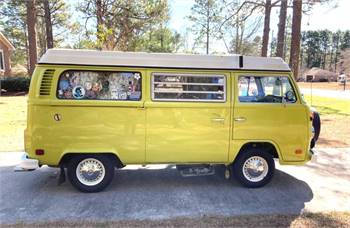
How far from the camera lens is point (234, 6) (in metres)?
15.4

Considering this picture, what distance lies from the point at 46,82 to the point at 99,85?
2.72ft

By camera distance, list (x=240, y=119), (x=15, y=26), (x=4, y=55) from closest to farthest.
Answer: (x=240, y=119), (x=4, y=55), (x=15, y=26)

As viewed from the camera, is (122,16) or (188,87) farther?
(122,16)

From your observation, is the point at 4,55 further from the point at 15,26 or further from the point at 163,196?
the point at 163,196

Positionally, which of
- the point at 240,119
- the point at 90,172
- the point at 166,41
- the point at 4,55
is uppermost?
the point at 166,41

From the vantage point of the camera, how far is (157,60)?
17.0ft

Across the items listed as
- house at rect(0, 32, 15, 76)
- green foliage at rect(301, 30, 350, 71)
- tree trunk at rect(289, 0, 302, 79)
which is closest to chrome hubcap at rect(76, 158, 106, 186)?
tree trunk at rect(289, 0, 302, 79)

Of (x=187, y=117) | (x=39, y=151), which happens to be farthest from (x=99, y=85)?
(x=187, y=117)

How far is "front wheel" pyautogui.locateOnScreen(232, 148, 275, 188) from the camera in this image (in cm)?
560

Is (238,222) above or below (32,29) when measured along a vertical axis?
below

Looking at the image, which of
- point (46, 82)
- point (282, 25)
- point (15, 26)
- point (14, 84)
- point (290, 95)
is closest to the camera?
point (46, 82)

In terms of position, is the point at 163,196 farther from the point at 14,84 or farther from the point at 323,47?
the point at 323,47

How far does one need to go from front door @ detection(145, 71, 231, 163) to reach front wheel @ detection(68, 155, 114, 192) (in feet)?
2.48

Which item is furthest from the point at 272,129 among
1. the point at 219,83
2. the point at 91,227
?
the point at 91,227
